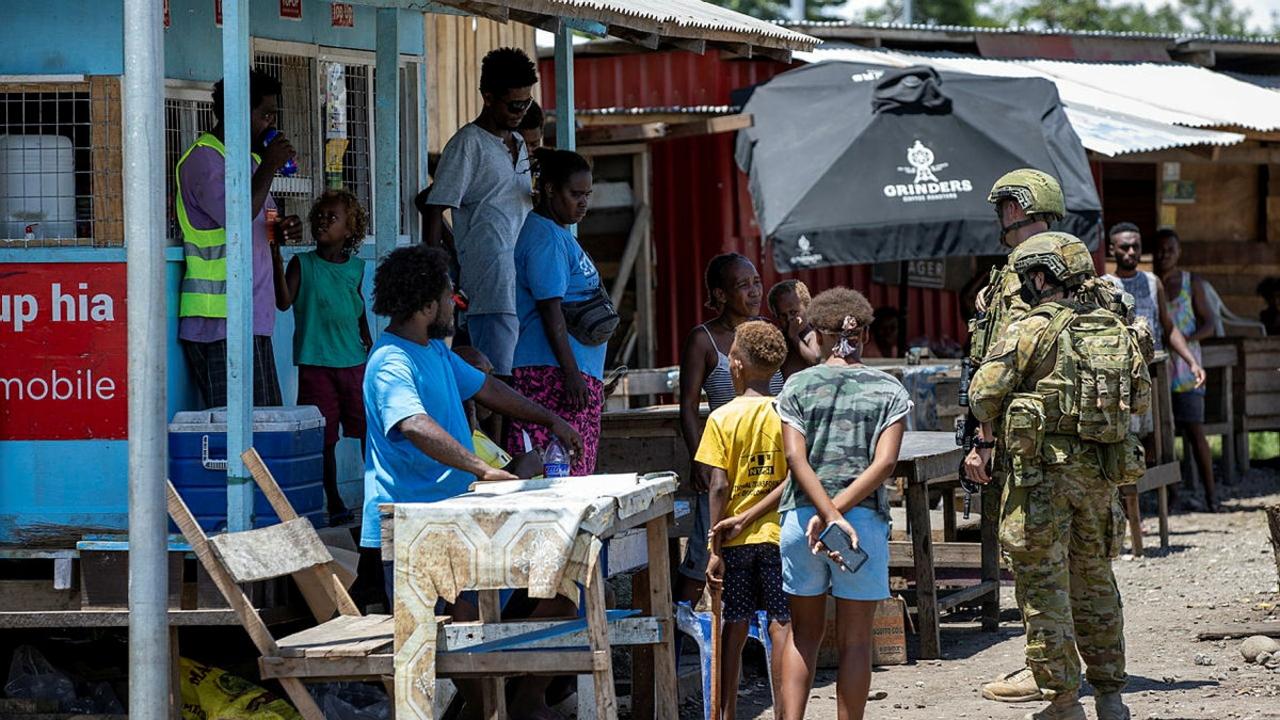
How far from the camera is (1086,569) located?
22.3 ft

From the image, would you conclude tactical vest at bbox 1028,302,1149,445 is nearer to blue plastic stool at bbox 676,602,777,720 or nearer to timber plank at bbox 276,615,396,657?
blue plastic stool at bbox 676,602,777,720

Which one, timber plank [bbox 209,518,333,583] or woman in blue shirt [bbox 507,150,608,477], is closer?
timber plank [bbox 209,518,333,583]

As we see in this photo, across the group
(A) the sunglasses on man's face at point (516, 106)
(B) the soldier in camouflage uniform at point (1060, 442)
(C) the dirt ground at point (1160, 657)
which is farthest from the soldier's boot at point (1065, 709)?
(A) the sunglasses on man's face at point (516, 106)

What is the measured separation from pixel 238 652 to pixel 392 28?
9.50ft

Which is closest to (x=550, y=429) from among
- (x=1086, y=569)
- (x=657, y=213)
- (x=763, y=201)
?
(x=1086, y=569)

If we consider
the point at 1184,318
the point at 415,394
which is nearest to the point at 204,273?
the point at 415,394

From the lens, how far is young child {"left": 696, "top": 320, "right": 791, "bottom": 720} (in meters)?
6.32

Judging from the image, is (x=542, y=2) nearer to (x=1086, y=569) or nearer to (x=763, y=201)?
(x=1086, y=569)

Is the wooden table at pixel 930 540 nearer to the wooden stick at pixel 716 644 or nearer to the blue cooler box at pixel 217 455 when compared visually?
the wooden stick at pixel 716 644

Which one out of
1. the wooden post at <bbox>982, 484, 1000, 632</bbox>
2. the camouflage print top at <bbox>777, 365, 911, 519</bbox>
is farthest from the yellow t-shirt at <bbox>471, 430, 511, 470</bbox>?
the wooden post at <bbox>982, 484, 1000, 632</bbox>

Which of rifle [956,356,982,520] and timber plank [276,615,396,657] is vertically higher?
rifle [956,356,982,520]

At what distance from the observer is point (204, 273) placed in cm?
663

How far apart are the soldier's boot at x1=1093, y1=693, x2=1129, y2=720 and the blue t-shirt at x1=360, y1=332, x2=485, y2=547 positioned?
273cm

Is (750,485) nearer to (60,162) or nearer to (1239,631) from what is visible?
(60,162)
